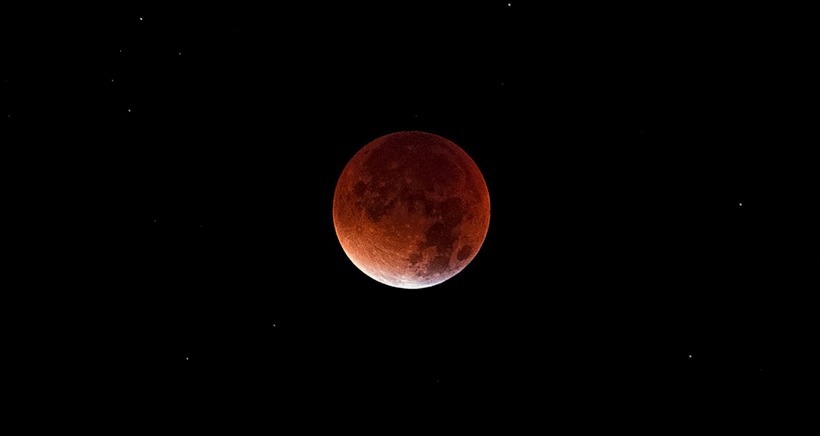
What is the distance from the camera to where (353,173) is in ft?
16.6

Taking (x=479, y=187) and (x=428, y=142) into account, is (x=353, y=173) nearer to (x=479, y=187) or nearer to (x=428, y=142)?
(x=428, y=142)

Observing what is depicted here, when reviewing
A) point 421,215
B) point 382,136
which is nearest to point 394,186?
point 421,215

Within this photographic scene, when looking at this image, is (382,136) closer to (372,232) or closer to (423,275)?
(372,232)

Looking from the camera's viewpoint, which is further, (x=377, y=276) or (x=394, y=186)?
(x=377, y=276)

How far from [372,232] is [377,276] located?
0.60 m

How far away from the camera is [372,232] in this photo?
479 centimetres

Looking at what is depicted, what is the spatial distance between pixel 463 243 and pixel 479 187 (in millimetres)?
593

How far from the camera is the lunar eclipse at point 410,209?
15.3 feet

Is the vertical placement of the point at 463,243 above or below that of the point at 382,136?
below

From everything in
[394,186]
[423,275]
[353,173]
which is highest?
[353,173]

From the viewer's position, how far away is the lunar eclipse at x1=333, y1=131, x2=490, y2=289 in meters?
4.66

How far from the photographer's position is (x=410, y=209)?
15.2ft

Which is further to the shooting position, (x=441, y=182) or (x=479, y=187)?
(x=479, y=187)

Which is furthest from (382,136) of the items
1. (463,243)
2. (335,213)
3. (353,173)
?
(463,243)
